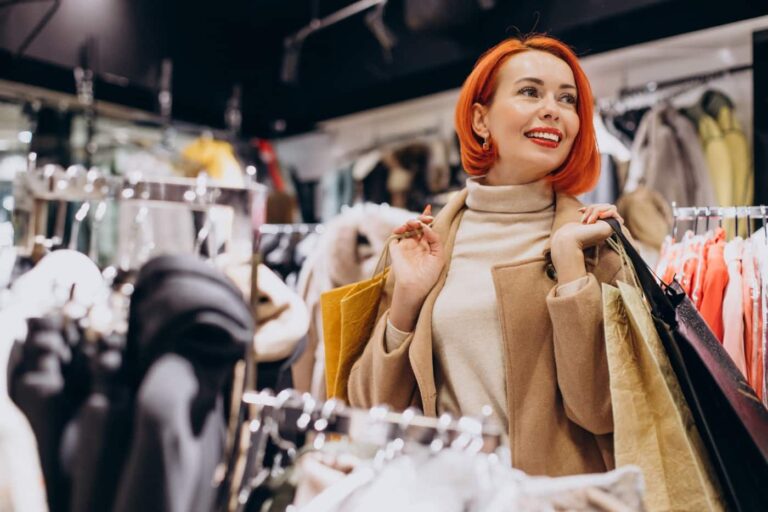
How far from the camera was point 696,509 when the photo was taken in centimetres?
101

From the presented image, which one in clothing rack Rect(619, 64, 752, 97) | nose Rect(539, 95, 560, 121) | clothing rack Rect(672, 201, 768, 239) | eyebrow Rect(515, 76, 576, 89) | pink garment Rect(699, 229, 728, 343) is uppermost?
clothing rack Rect(619, 64, 752, 97)

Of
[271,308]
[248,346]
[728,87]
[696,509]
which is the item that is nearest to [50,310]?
[248,346]

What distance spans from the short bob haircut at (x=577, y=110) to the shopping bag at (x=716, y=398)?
31 cm

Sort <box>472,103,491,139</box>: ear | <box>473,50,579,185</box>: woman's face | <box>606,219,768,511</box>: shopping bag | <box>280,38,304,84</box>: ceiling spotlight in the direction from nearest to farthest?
<box>606,219,768,511</box>: shopping bag
<box>473,50,579,185</box>: woman's face
<box>472,103,491,139</box>: ear
<box>280,38,304,84</box>: ceiling spotlight

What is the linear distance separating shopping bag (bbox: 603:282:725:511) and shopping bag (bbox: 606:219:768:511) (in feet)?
0.06

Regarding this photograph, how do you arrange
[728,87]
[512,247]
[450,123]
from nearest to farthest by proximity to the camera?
1. [512,247]
2. [728,87]
3. [450,123]

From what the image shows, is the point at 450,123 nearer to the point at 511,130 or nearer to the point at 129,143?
the point at 129,143

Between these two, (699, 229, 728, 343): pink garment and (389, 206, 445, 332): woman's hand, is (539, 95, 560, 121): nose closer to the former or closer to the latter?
(389, 206, 445, 332): woman's hand

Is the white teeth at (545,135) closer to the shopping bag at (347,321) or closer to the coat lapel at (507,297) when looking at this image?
the coat lapel at (507,297)

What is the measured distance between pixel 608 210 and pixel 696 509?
0.54m

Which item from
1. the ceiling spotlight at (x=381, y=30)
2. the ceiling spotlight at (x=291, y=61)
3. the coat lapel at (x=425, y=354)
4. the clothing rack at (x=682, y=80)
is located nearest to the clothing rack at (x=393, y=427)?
the coat lapel at (x=425, y=354)

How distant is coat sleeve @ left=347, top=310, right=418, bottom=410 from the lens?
4.38 ft

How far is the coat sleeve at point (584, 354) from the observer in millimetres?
1142

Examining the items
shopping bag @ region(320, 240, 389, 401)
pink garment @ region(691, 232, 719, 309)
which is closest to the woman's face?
shopping bag @ region(320, 240, 389, 401)
